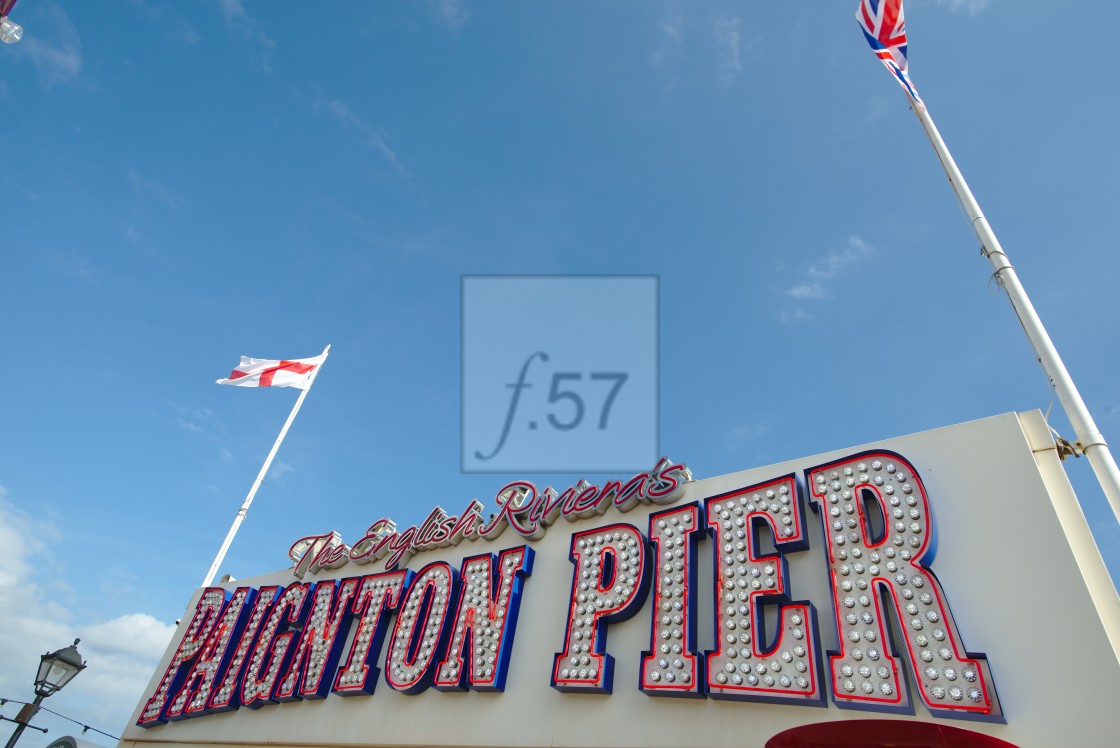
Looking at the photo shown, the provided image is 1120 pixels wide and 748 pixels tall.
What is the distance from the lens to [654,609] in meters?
7.69

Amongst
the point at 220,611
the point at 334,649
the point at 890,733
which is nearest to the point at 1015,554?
the point at 890,733

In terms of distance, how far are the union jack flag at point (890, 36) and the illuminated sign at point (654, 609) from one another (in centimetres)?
532

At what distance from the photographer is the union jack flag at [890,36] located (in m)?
8.30

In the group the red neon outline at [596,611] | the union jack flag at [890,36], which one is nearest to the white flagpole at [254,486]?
the red neon outline at [596,611]

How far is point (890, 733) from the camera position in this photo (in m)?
4.96

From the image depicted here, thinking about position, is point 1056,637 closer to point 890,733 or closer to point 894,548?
point 894,548

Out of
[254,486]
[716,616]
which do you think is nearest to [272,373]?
[254,486]

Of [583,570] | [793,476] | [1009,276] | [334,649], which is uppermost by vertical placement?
[1009,276]

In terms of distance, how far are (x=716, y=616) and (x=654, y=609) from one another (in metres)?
0.87

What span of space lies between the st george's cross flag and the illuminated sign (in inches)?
230

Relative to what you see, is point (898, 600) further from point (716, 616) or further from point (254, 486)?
Answer: point (254, 486)

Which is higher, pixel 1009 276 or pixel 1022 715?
pixel 1009 276

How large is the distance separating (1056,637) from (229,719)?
1282 cm

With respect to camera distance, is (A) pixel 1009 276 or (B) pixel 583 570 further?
(B) pixel 583 570
